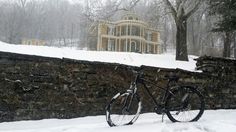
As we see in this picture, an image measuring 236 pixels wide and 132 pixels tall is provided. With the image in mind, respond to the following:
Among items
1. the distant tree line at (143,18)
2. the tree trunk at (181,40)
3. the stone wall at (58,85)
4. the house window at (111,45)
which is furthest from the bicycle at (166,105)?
the house window at (111,45)

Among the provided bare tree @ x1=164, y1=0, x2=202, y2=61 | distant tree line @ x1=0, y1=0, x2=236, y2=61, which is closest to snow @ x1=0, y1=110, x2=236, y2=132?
distant tree line @ x1=0, y1=0, x2=236, y2=61

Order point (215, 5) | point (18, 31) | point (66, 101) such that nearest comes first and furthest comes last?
point (66, 101) < point (215, 5) < point (18, 31)

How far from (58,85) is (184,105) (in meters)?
2.55

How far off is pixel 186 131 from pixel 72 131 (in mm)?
1873

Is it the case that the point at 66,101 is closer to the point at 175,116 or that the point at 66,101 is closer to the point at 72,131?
the point at 72,131

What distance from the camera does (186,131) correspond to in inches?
222

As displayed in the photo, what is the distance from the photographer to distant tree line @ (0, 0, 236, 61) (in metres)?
15.5

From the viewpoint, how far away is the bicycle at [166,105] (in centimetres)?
618

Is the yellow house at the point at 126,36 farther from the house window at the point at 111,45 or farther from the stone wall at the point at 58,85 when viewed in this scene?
the stone wall at the point at 58,85

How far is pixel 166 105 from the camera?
6.41m

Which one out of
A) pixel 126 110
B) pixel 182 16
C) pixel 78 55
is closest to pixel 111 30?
pixel 182 16

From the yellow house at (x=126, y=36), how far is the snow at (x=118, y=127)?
30.5m

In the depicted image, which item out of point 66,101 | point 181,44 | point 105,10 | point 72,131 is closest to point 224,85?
point 66,101

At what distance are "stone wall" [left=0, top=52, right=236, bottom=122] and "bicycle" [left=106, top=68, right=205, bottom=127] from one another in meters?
0.69
